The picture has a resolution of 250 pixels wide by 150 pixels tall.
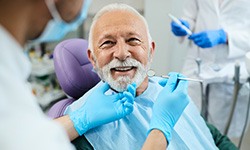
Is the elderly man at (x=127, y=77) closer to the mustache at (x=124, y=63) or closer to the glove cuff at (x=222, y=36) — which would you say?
the mustache at (x=124, y=63)

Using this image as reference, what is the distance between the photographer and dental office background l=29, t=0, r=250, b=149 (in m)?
2.38

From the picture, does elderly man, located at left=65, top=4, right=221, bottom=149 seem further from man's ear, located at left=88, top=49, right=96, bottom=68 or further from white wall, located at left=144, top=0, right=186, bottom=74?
white wall, located at left=144, top=0, right=186, bottom=74

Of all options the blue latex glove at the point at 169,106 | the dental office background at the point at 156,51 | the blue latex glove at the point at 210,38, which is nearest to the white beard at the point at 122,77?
the blue latex glove at the point at 169,106

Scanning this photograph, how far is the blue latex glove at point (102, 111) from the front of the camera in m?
1.16

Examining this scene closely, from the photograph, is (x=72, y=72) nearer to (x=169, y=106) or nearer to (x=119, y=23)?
(x=119, y=23)

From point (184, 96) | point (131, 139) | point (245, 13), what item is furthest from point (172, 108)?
point (245, 13)

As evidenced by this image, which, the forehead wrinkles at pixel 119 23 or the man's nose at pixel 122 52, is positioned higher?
the forehead wrinkles at pixel 119 23

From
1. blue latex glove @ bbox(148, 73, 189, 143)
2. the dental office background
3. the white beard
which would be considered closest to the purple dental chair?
the white beard

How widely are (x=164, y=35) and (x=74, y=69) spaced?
4.11 feet

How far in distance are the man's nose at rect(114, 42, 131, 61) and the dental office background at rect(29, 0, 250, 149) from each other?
3.88 feet

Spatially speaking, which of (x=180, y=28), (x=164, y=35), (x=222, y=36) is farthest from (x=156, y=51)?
(x=222, y=36)

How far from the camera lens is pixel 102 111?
117 centimetres

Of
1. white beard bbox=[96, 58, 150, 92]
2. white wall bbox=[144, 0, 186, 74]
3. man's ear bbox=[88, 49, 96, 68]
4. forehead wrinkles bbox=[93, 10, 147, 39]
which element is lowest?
white wall bbox=[144, 0, 186, 74]

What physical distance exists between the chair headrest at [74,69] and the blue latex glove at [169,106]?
373 millimetres
